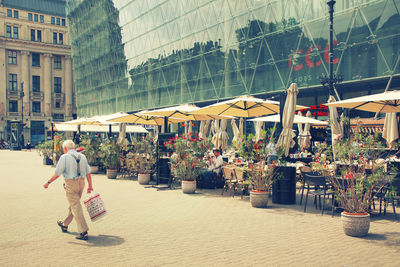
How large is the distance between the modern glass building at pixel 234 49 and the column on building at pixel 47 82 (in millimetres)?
27321

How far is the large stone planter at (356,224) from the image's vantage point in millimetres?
6926

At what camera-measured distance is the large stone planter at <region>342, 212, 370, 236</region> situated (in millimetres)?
6926

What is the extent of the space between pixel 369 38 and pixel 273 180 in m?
13.7

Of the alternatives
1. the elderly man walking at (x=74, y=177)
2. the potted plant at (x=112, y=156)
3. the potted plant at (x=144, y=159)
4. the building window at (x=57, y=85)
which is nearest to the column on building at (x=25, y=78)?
the building window at (x=57, y=85)

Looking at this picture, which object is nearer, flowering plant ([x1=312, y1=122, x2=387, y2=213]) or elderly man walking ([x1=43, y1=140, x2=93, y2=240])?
elderly man walking ([x1=43, y1=140, x2=93, y2=240])

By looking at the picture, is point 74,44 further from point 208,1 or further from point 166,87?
point 208,1

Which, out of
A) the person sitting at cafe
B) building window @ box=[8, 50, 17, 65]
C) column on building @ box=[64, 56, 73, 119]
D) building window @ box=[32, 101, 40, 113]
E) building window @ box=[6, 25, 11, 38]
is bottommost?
the person sitting at cafe

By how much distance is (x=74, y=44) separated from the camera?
61094mm

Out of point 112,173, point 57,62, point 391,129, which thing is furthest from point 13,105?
point 391,129

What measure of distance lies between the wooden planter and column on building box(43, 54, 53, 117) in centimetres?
7512

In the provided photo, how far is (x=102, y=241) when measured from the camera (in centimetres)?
675

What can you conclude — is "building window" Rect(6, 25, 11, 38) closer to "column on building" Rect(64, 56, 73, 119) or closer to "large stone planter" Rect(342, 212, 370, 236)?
"column on building" Rect(64, 56, 73, 119)

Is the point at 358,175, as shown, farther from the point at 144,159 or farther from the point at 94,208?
the point at 144,159

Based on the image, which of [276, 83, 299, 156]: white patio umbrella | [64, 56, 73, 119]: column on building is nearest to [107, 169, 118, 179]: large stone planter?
[276, 83, 299, 156]: white patio umbrella
